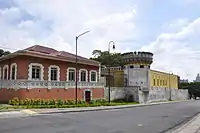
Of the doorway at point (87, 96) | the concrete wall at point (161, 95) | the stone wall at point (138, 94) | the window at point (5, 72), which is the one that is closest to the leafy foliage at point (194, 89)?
the concrete wall at point (161, 95)

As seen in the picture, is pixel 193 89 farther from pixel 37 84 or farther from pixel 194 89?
pixel 37 84

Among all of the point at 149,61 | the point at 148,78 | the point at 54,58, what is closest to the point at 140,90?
the point at 148,78

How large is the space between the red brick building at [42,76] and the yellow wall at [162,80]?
2582 centimetres

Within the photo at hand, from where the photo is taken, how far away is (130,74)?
2680 inches

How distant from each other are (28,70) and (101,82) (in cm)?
1565

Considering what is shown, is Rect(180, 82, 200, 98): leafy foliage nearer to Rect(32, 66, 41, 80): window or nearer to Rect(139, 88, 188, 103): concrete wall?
Rect(139, 88, 188, 103): concrete wall

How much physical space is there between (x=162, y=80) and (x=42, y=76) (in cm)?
4528

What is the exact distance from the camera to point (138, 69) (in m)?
67.5

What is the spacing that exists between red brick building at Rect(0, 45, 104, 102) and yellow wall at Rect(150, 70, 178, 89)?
25.8 metres

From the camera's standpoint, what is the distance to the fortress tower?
2645 inches

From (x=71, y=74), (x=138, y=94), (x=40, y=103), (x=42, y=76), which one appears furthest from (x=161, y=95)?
(x=40, y=103)

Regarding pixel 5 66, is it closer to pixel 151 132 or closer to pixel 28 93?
pixel 28 93

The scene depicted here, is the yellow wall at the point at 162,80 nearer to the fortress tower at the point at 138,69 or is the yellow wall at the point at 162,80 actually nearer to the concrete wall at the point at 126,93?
the fortress tower at the point at 138,69

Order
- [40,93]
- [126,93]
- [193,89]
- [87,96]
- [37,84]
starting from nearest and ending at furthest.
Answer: [37,84] < [40,93] < [87,96] < [126,93] < [193,89]
